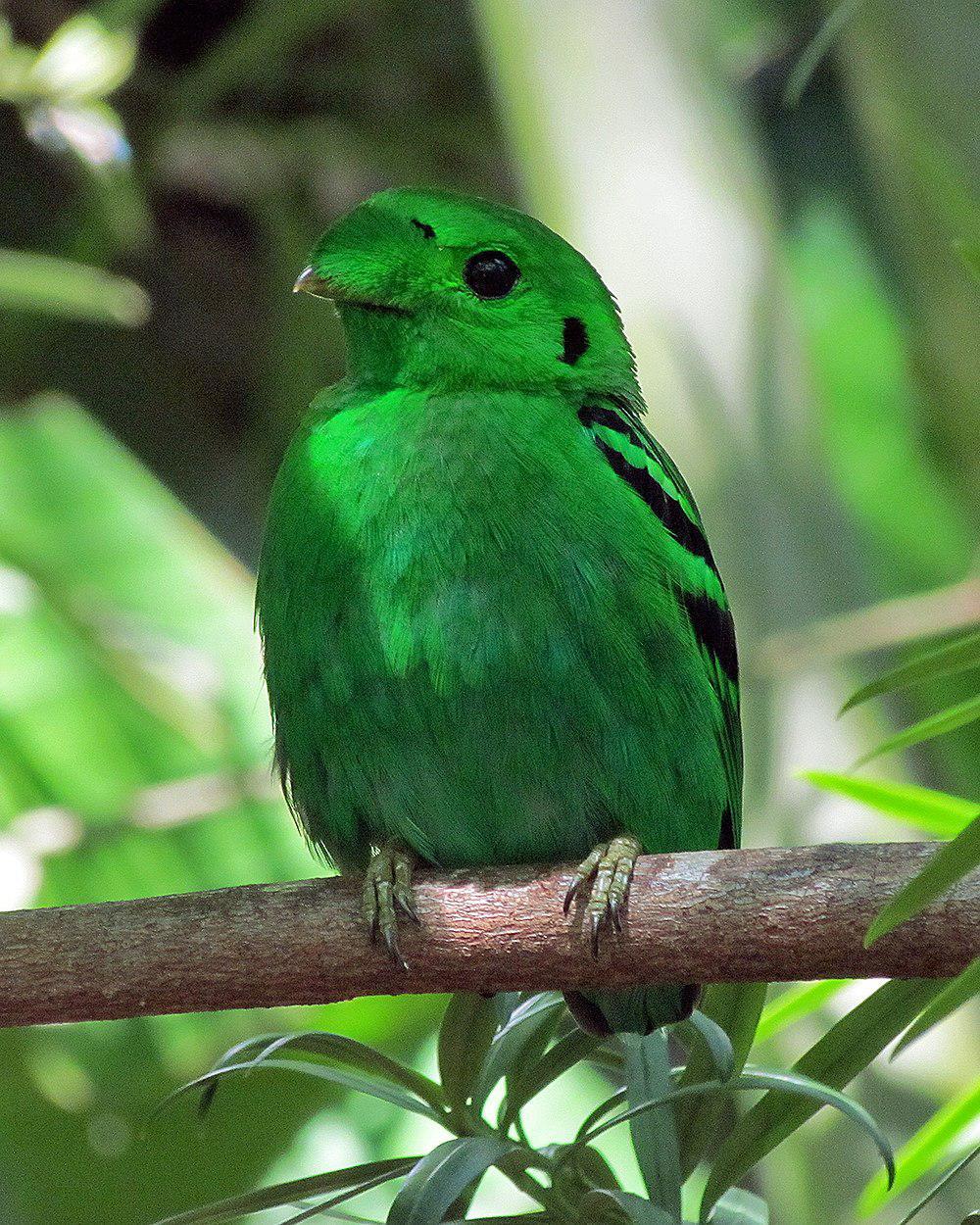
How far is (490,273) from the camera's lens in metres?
2.63

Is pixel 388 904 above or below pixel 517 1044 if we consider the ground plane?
above

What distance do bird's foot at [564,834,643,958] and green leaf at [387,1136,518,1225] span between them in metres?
0.26

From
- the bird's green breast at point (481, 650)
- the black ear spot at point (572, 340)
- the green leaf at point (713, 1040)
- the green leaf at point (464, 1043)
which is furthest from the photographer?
the black ear spot at point (572, 340)

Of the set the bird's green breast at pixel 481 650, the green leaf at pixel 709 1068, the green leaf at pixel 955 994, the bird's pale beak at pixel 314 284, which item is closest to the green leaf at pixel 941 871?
the green leaf at pixel 955 994

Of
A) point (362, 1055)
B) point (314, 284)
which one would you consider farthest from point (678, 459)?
point (362, 1055)

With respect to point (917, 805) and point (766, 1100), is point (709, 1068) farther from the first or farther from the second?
point (917, 805)

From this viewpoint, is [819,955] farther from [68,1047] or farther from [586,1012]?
[68,1047]

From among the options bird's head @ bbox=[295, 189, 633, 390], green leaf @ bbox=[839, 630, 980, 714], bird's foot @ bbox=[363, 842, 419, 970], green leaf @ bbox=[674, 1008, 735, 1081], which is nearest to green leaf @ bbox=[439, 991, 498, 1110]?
bird's foot @ bbox=[363, 842, 419, 970]

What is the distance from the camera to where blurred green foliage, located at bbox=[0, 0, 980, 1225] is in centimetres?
344

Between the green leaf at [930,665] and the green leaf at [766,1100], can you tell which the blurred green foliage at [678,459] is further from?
the green leaf at [930,665]

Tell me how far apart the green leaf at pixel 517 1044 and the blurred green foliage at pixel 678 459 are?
1.17 meters

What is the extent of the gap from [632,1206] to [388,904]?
1.57 feet

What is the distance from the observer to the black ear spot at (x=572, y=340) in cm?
267

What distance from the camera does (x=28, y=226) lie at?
558 centimetres
